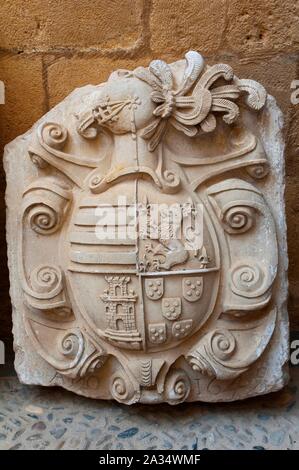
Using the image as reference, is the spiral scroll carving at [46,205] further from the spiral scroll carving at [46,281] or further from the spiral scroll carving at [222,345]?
the spiral scroll carving at [222,345]

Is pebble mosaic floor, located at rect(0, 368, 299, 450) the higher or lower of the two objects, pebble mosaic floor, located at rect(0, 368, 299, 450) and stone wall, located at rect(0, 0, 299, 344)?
the lower

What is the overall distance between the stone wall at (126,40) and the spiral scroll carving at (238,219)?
69 centimetres

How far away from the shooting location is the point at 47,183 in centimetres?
141

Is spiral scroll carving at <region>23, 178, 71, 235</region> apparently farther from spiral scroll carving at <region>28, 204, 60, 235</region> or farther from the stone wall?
the stone wall

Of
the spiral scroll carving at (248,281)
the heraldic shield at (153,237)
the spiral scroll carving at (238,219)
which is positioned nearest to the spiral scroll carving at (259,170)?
the heraldic shield at (153,237)

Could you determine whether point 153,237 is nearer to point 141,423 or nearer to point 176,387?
point 176,387

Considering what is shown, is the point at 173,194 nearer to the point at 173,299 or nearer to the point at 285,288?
the point at 173,299

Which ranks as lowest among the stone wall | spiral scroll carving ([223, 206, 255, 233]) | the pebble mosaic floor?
the pebble mosaic floor

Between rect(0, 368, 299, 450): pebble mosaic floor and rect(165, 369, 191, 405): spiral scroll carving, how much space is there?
3.8 inches

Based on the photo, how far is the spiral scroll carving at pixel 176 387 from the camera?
1.39 metres

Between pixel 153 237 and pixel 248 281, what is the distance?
11.2 inches

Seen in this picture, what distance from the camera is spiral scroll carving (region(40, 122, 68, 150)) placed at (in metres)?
1.39

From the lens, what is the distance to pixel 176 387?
1.39 m

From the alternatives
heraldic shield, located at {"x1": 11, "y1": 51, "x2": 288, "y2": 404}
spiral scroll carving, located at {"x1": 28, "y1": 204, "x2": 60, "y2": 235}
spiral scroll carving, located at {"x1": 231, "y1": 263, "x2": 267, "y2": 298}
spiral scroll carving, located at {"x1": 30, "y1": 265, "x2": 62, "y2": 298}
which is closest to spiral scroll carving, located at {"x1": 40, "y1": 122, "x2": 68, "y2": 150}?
heraldic shield, located at {"x1": 11, "y1": 51, "x2": 288, "y2": 404}
